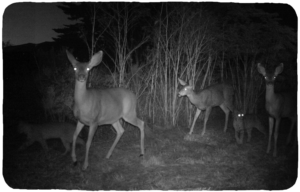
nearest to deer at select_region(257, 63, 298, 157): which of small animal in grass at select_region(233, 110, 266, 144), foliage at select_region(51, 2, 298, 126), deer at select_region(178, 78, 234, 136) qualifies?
small animal in grass at select_region(233, 110, 266, 144)

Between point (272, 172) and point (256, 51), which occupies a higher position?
point (256, 51)

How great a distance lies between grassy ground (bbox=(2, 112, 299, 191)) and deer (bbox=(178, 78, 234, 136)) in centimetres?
142

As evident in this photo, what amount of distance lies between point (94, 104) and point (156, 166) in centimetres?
190

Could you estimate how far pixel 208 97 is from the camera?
369 inches

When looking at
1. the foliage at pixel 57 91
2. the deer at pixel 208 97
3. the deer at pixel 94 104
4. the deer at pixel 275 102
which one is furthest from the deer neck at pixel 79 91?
the deer at pixel 275 102

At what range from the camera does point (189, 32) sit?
9.39 m

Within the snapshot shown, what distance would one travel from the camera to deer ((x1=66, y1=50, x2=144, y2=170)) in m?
5.36

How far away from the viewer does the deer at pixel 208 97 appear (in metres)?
9.07

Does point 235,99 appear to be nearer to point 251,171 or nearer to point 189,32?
point 189,32

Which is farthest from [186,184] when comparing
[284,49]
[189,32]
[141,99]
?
[284,49]

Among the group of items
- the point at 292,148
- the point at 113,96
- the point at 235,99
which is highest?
the point at 113,96

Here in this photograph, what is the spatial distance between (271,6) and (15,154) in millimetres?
11128

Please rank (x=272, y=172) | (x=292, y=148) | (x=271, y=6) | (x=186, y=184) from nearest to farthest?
(x=186, y=184), (x=272, y=172), (x=292, y=148), (x=271, y=6)

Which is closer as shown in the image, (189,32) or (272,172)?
(272,172)
